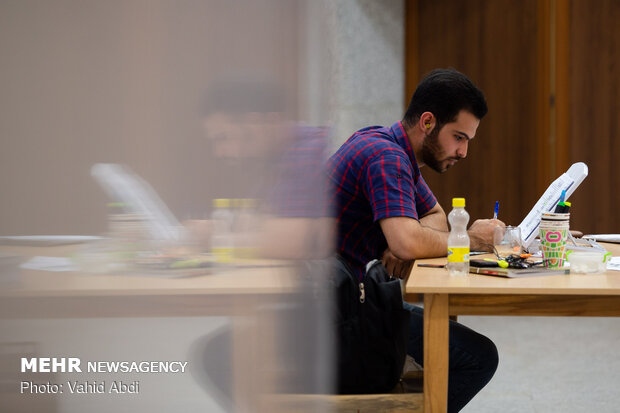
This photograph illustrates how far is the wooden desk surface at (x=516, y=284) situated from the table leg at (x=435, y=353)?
4 centimetres

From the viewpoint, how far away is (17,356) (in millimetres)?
356

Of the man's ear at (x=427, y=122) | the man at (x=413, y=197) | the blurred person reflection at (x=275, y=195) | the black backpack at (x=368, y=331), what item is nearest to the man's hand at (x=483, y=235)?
the man at (x=413, y=197)

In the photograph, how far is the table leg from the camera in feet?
4.88

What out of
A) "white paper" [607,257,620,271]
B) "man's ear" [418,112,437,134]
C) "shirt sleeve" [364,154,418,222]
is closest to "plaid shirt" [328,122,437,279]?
"shirt sleeve" [364,154,418,222]

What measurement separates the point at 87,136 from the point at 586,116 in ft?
15.5

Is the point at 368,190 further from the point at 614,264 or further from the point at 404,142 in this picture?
the point at 614,264

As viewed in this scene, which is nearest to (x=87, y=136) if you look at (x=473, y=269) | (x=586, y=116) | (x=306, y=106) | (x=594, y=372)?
(x=306, y=106)

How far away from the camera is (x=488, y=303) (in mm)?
1473

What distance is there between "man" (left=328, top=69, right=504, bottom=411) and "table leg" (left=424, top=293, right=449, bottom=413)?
0.31 metres

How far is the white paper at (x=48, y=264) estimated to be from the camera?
0.33 metres

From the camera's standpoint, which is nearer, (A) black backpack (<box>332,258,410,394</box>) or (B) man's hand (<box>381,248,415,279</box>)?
(A) black backpack (<box>332,258,410,394</box>)

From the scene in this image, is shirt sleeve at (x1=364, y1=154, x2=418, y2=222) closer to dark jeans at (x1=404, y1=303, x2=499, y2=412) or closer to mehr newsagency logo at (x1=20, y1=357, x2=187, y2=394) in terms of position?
dark jeans at (x1=404, y1=303, x2=499, y2=412)

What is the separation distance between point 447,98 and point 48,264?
77.7 inches

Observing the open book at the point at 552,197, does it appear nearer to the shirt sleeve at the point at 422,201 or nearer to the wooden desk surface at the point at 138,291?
the shirt sleeve at the point at 422,201
